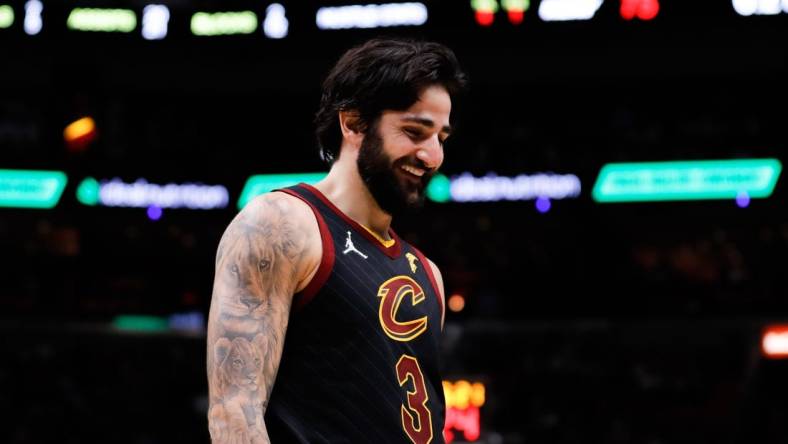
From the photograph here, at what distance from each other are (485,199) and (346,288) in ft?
35.5

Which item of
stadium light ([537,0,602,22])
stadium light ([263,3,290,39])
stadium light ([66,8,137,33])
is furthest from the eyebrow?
stadium light ([66,8,137,33])

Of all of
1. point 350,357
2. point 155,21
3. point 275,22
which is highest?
point 275,22

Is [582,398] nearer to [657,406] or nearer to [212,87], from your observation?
[657,406]

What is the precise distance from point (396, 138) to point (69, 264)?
15.5m

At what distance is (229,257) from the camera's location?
2174 mm

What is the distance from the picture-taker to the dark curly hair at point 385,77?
2367mm

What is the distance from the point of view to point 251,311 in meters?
2.14

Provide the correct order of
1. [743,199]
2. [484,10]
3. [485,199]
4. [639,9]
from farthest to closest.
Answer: [485,199] < [743,199] < [484,10] < [639,9]

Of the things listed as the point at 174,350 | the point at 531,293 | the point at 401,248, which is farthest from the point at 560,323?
the point at 401,248

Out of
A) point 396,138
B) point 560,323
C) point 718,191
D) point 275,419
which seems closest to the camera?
point 275,419

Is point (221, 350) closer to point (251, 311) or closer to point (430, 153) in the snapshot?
point (251, 311)

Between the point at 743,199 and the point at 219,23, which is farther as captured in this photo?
the point at 743,199

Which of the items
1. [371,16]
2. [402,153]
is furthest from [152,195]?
[402,153]

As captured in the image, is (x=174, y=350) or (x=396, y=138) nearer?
(x=396, y=138)
